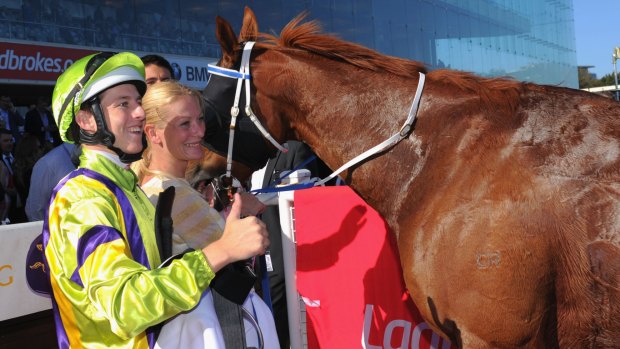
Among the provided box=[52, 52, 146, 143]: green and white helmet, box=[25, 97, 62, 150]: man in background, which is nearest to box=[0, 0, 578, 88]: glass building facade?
box=[52, 52, 146, 143]: green and white helmet

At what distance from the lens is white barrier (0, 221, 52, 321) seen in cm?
242

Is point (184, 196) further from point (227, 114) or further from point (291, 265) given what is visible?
point (291, 265)

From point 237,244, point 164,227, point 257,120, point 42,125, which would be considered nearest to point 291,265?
point 257,120

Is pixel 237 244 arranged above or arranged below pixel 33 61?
below

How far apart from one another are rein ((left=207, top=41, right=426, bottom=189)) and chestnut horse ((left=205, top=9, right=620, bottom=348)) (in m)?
0.03

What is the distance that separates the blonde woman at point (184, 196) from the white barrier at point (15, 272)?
25.7 inches

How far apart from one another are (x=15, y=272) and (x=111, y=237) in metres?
1.27

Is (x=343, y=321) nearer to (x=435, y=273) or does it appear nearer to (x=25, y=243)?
(x=435, y=273)

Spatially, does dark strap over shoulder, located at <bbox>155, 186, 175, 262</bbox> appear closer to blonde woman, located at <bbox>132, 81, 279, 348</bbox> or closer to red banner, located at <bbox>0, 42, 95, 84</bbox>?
blonde woman, located at <bbox>132, 81, 279, 348</bbox>

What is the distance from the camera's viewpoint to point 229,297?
1.75 meters

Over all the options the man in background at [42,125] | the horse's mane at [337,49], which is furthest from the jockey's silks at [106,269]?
the man in background at [42,125]

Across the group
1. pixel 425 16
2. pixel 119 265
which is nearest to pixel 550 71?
pixel 425 16

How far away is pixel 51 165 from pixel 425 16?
76.1ft

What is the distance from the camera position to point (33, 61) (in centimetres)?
1047
